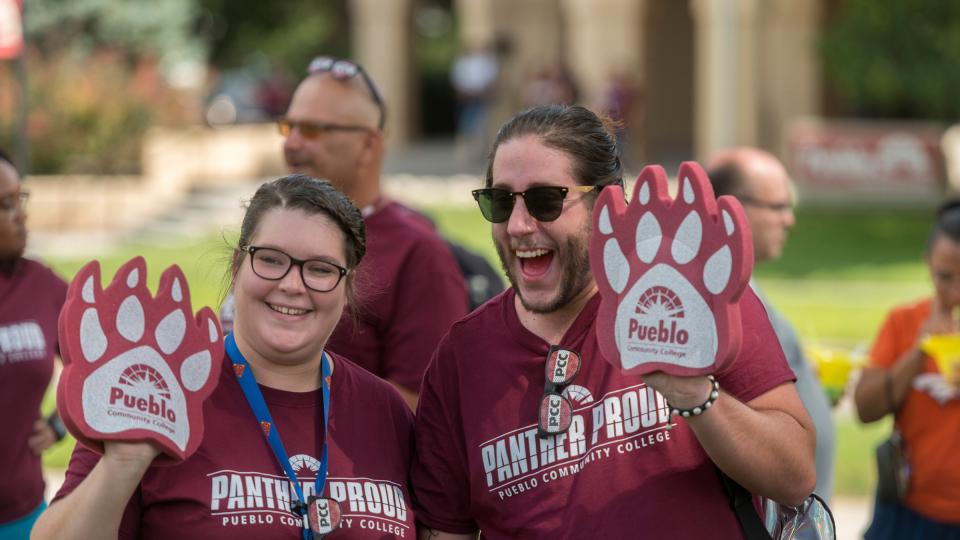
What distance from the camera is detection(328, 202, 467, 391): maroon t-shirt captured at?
4441 mm

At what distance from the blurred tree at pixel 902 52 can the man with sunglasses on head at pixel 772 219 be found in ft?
55.6

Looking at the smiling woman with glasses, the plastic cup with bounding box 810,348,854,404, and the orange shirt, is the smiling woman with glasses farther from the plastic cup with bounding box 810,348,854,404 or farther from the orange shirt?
the plastic cup with bounding box 810,348,854,404

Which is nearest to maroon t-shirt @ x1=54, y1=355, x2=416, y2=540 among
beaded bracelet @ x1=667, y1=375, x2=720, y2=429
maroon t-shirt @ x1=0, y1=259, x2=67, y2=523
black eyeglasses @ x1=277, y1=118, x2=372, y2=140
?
beaded bracelet @ x1=667, y1=375, x2=720, y2=429

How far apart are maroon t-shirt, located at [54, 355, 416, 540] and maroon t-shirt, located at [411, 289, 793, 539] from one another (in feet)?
0.35

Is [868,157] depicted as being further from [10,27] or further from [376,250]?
[376,250]

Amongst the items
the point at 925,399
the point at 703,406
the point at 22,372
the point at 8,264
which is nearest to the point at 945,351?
the point at 925,399

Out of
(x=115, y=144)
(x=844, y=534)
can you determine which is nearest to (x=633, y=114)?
(x=115, y=144)

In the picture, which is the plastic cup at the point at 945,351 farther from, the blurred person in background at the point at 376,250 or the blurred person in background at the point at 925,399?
the blurred person in background at the point at 376,250

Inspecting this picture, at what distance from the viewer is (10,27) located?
49.0 feet

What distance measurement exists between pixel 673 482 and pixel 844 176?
19675 mm

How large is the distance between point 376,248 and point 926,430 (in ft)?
7.12

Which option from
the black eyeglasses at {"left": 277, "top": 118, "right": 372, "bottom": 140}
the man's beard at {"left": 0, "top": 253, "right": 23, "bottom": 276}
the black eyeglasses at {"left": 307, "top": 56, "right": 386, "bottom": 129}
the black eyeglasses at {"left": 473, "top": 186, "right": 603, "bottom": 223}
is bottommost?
the man's beard at {"left": 0, "top": 253, "right": 23, "bottom": 276}

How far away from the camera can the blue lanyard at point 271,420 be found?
3.26 metres

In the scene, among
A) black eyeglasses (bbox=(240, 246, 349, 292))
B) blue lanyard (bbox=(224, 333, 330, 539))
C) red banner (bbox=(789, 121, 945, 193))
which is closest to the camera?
blue lanyard (bbox=(224, 333, 330, 539))
